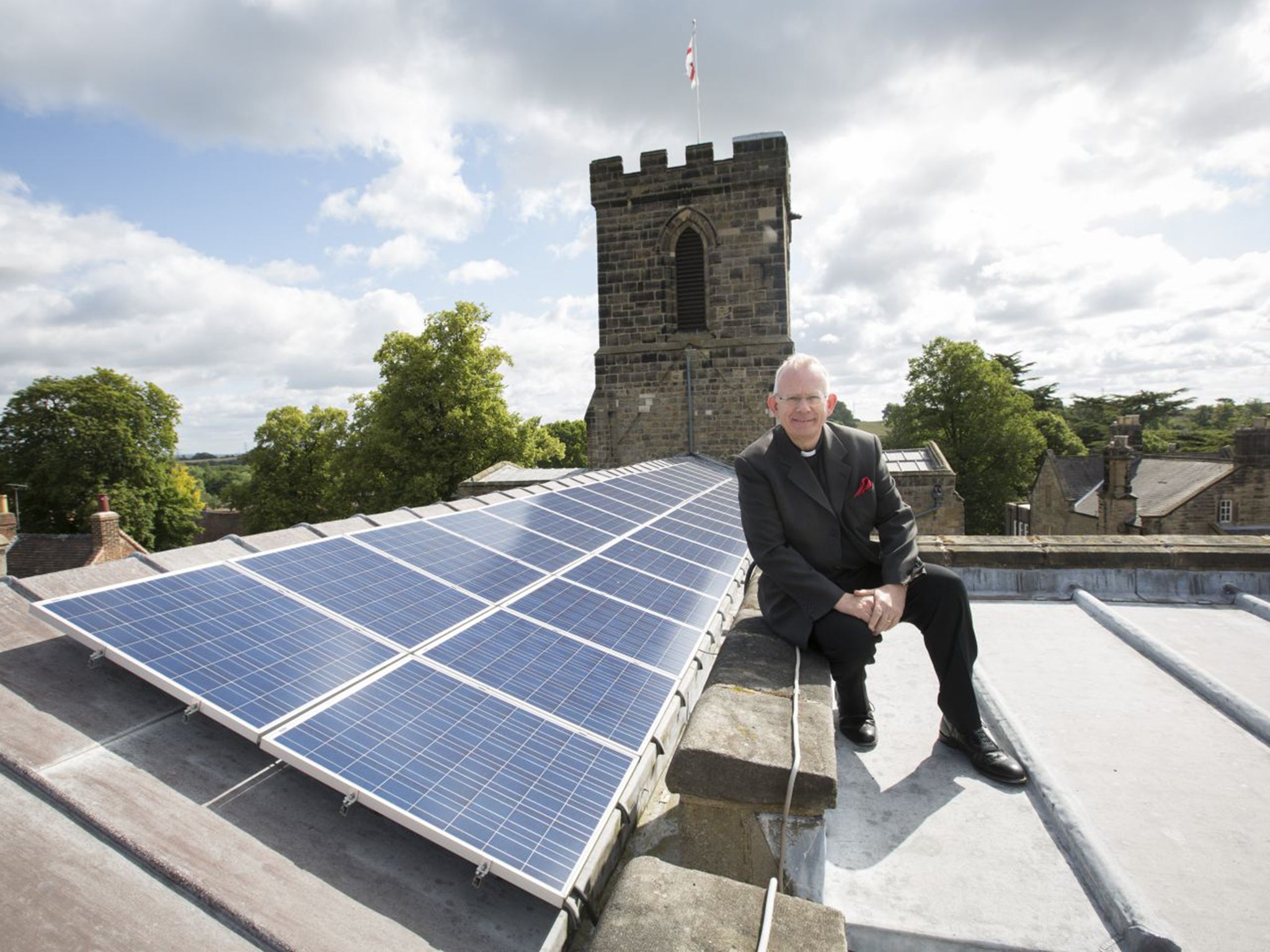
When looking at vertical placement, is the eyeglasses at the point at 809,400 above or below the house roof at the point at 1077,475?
Answer: above

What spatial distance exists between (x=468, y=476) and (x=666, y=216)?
52.2 ft

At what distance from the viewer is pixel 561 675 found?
290 cm

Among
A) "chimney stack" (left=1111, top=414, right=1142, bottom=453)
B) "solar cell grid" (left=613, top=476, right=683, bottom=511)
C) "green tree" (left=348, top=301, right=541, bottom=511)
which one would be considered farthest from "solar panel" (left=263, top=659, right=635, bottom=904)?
"chimney stack" (left=1111, top=414, right=1142, bottom=453)

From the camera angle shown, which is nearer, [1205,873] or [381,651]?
[1205,873]

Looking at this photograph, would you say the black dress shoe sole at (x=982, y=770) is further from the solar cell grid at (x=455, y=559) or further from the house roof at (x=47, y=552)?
the house roof at (x=47, y=552)

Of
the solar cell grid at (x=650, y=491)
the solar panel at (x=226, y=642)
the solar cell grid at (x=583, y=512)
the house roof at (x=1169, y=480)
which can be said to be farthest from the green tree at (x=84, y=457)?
the house roof at (x=1169, y=480)

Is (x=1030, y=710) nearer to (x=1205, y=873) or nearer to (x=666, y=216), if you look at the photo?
(x=1205, y=873)

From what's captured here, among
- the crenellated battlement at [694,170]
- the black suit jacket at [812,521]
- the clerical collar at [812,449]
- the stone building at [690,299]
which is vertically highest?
the crenellated battlement at [694,170]

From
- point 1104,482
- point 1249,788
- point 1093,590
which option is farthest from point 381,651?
point 1104,482

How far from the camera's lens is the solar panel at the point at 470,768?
1878 mm

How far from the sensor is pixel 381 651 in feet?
8.94

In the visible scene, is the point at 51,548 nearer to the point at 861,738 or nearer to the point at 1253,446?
the point at 861,738

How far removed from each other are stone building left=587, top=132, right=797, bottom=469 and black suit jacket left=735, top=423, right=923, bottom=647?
1315cm

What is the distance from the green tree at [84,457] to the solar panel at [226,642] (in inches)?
1481
